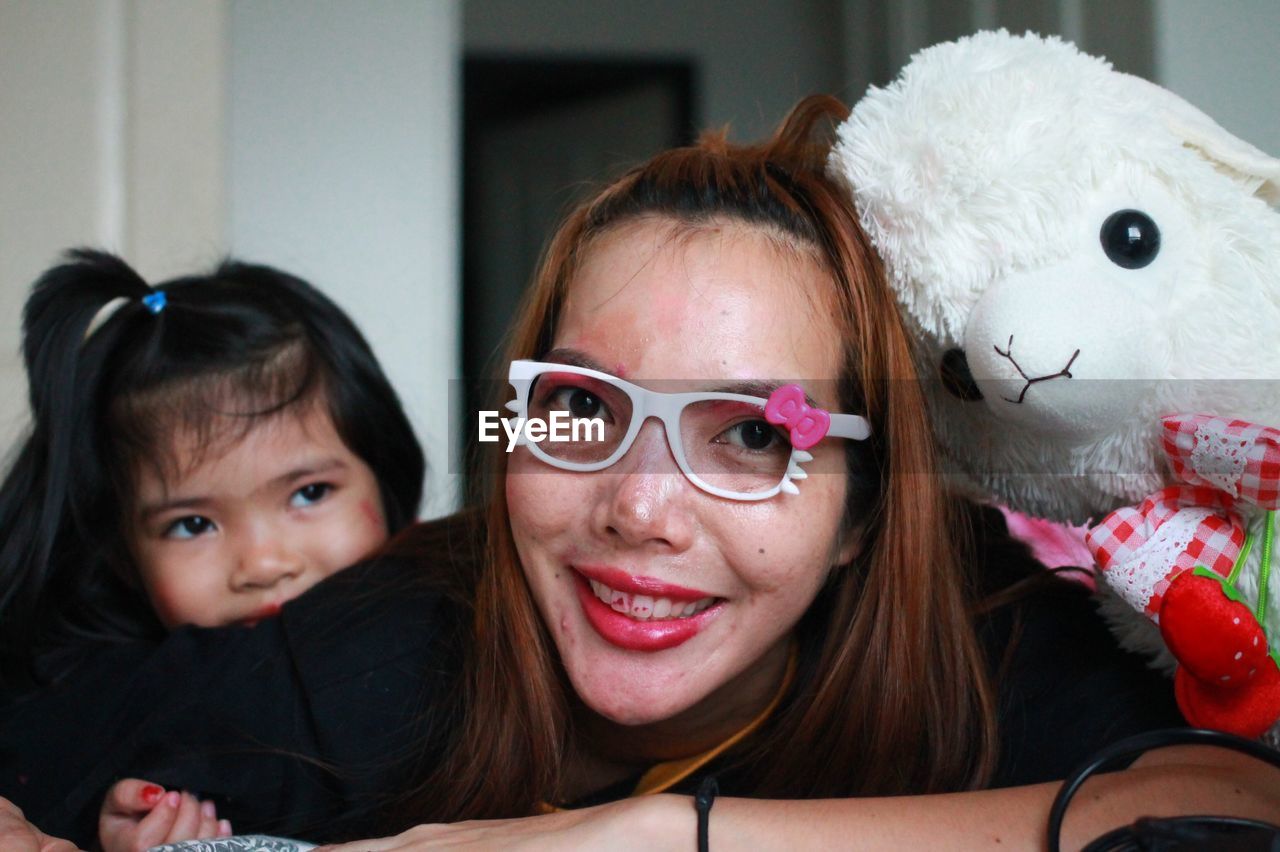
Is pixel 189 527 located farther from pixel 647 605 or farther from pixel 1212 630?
pixel 1212 630

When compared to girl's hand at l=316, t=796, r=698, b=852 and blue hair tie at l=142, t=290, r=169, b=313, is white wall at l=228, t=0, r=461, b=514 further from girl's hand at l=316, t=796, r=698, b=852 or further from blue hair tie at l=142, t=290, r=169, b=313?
girl's hand at l=316, t=796, r=698, b=852

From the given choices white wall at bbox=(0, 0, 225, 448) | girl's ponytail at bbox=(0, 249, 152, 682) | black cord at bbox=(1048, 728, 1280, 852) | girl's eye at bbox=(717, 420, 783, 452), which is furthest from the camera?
white wall at bbox=(0, 0, 225, 448)

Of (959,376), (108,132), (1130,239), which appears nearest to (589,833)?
(959,376)

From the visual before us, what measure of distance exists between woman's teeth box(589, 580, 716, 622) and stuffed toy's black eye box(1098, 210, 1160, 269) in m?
0.48

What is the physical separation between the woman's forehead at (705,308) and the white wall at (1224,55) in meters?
0.85

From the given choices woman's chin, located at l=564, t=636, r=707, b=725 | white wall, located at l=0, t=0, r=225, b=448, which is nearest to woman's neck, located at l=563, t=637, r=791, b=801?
woman's chin, located at l=564, t=636, r=707, b=725

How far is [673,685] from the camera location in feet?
3.32

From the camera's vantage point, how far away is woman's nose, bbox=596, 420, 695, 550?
3.19 feet

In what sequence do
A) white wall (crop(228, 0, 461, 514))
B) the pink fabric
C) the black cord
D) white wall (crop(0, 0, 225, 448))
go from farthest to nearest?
white wall (crop(228, 0, 461, 514)) → white wall (crop(0, 0, 225, 448)) → the pink fabric → the black cord

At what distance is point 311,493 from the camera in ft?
5.05

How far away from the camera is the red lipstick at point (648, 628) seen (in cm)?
101

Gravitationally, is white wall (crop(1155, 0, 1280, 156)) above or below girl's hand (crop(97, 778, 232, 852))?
above

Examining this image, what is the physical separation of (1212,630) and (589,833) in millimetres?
513

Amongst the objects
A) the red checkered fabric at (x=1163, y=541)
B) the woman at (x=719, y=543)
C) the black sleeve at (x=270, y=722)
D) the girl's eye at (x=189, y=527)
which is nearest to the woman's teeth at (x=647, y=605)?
the woman at (x=719, y=543)
